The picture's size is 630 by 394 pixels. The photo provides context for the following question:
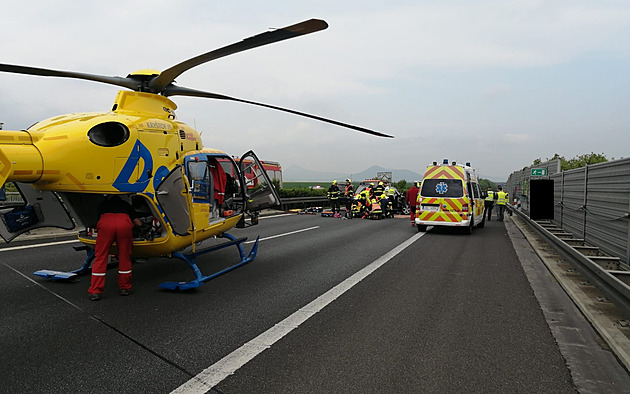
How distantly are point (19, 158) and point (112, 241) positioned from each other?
1.51 m

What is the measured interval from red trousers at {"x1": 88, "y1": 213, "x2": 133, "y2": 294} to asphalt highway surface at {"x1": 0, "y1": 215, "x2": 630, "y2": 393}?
0.96 feet

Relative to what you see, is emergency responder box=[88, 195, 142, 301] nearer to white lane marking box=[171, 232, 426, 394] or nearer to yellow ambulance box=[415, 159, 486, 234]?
white lane marking box=[171, 232, 426, 394]

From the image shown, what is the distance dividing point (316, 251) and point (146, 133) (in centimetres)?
520

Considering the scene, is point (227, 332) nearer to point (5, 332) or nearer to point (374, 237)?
point (5, 332)

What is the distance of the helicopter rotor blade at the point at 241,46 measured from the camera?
409 centimetres

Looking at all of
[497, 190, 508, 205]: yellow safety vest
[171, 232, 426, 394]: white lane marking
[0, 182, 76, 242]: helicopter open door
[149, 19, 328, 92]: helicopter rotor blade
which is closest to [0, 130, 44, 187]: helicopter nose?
[0, 182, 76, 242]: helicopter open door

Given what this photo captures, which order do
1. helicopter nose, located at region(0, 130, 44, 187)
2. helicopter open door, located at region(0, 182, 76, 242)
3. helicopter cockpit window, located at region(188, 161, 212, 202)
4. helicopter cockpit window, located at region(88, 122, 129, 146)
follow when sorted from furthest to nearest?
helicopter cockpit window, located at region(188, 161, 212, 202) < helicopter open door, located at region(0, 182, 76, 242) < helicopter cockpit window, located at region(88, 122, 129, 146) < helicopter nose, located at region(0, 130, 44, 187)

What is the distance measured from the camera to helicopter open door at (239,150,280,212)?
8750 millimetres

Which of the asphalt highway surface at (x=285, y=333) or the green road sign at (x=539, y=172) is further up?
the green road sign at (x=539, y=172)

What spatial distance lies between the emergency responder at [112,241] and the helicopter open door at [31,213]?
3.32 ft

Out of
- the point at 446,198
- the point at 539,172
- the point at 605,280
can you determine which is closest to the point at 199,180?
the point at 605,280

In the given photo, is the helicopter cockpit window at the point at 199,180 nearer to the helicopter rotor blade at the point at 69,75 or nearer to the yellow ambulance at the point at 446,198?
the helicopter rotor blade at the point at 69,75

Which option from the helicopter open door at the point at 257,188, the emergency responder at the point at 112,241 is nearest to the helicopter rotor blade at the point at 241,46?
the emergency responder at the point at 112,241

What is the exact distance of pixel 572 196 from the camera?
34.4ft
